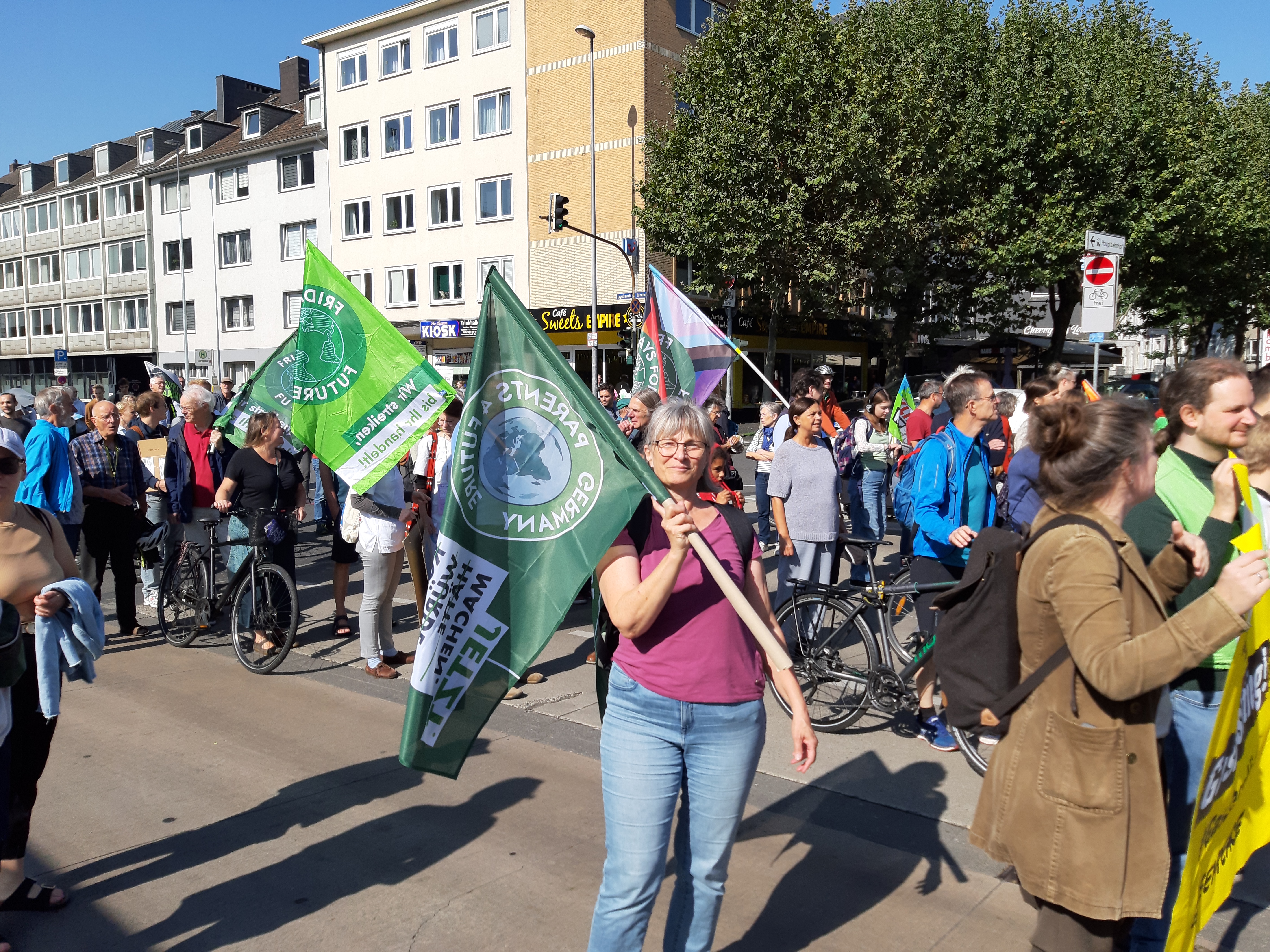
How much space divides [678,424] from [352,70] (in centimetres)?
4040

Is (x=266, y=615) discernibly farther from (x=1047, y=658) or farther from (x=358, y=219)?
(x=358, y=219)

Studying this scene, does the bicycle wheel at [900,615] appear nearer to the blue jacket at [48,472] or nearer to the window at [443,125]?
the blue jacket at [48,472]

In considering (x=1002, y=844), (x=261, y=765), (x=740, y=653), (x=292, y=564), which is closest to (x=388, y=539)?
(x=292, y=564)

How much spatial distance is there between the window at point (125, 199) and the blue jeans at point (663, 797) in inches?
2082

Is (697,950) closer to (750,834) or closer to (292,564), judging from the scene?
(750,834)

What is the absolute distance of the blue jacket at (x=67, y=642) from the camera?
3.54 m

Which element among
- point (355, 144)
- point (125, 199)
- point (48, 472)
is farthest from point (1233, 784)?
point (125, 199)

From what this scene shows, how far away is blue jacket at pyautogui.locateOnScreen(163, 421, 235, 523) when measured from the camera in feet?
26.8

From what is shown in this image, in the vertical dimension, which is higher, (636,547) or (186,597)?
(636,547)

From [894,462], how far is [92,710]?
8.05m

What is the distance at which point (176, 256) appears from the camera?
46.3m

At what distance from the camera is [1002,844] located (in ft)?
8.18

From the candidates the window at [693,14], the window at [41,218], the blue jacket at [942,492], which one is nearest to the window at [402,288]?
the window at [693,14]

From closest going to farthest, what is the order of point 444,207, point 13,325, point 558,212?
point 558,212 < point 444,207 < point 13,325
